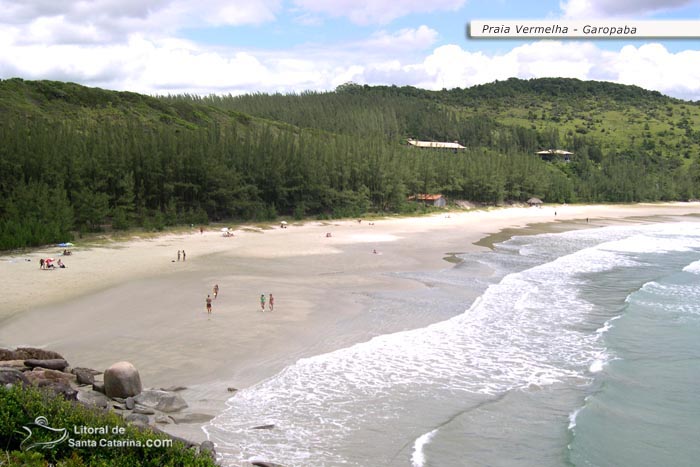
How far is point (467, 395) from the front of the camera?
19.4 metres

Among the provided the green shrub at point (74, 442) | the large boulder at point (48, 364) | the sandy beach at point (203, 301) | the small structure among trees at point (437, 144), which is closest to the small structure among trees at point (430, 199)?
the sandy beach at point (203, 301)

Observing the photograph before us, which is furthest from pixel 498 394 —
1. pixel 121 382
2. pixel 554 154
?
pixel 554 154

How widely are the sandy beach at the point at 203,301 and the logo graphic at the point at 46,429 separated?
474cm

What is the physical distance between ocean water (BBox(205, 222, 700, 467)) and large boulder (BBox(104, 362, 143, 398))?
9.52 feet

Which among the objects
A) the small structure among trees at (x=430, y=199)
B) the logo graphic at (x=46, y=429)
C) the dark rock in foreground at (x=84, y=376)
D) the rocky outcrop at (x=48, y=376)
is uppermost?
the small structure among trees at (x=430, y=199)

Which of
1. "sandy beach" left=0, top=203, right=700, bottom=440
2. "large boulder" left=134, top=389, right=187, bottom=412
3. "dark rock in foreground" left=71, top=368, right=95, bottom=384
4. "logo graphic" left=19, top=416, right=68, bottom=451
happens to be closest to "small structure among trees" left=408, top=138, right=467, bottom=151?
"sandy beach" left=0, top=203, right=700, bottom=440

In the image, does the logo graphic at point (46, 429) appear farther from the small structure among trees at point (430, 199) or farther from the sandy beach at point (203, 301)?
the small structure among trees at point (430, 199)

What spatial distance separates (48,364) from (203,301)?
1249 cm

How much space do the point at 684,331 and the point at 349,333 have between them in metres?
15.5

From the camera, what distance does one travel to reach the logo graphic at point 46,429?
10.8 m

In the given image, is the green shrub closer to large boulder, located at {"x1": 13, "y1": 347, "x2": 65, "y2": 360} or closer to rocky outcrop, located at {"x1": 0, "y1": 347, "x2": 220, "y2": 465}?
rocky outcrop, located at {"x1": 0, "y1": 347, "x2": 220, "y2": 465}

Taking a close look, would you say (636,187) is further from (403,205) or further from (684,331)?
(684,331)

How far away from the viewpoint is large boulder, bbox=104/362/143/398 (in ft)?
56.5

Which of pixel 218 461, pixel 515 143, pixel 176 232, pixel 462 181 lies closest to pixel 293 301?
pixel 218 461
